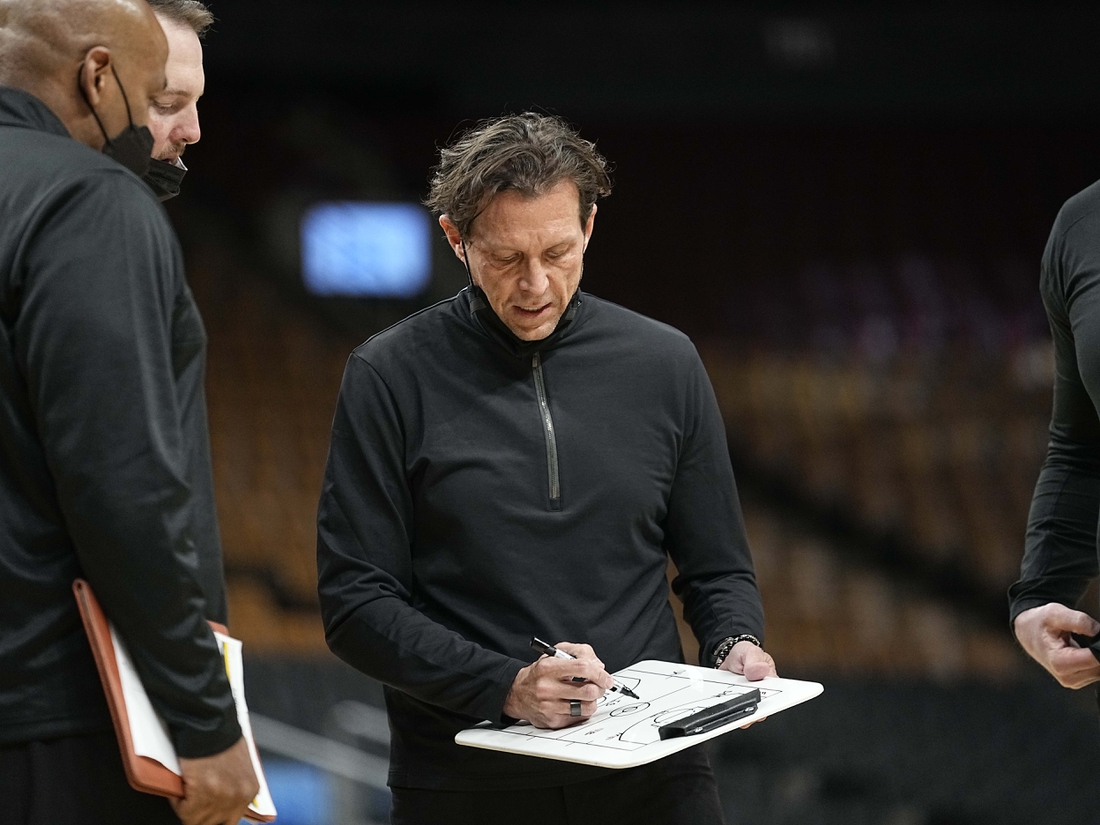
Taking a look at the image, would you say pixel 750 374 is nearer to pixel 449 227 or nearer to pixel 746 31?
pixel 746 31

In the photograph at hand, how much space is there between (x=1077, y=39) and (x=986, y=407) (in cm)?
217

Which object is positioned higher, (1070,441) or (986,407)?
(1070,441)

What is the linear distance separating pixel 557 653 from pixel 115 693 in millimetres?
508

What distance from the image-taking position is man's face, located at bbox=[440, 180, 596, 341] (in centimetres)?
171

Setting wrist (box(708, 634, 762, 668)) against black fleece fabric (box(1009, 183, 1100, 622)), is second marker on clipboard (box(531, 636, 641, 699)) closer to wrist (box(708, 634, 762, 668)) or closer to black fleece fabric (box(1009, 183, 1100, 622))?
wrist (box(708, 634, 762, 668))

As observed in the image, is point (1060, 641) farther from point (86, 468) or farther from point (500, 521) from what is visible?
point (86, 468)

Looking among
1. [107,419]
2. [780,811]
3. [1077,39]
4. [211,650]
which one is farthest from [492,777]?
[1077,39]

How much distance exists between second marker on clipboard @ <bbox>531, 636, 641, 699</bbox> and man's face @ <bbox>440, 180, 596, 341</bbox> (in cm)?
40

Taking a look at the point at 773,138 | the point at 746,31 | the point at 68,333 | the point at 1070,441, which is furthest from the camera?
the point at 773,138

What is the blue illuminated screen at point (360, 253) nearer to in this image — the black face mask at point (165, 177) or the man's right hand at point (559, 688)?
the black face mask at point (165, 177)

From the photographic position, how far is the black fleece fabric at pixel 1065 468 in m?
1.67

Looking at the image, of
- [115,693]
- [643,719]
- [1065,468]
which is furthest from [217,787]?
[1065,468]

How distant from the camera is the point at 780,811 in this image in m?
4.63

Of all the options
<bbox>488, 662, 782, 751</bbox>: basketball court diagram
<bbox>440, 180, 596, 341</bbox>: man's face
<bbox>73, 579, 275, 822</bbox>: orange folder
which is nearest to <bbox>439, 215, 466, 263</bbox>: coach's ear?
<bbox>440, 180, 596, 341</bbox>: man's face
